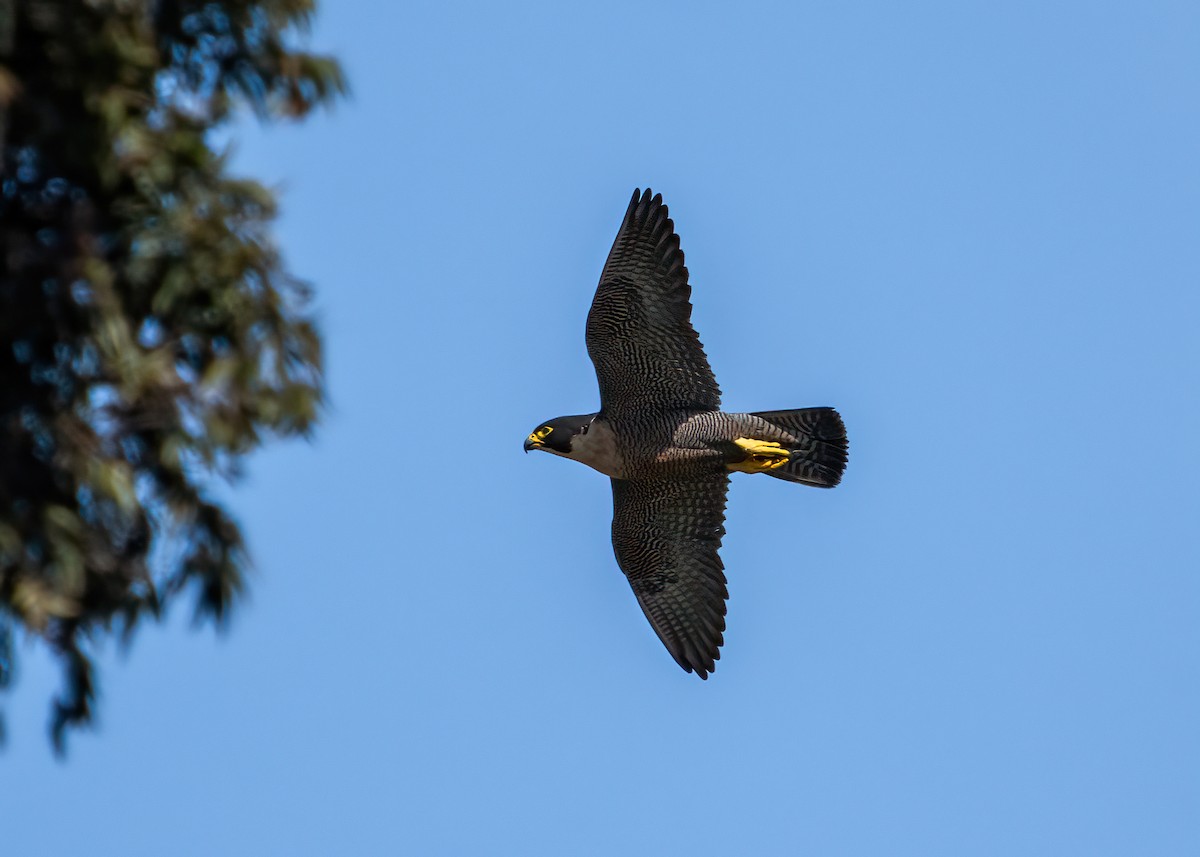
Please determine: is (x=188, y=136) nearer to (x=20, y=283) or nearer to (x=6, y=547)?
(x=20, y=283)

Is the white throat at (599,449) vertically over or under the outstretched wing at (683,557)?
over

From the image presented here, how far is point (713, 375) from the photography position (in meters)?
15.7

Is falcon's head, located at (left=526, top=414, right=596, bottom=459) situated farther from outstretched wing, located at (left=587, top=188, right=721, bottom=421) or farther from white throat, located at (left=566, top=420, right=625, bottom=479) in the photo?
outstretched wing, located at (left=587, top=188, right=721, bottom=421)

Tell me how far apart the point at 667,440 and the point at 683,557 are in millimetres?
1381

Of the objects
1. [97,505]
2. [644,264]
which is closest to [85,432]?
[97,505]

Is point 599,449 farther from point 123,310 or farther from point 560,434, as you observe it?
point 123,310

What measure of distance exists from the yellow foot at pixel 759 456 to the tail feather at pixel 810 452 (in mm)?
185

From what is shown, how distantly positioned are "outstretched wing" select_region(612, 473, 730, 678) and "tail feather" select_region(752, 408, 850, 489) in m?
0.69

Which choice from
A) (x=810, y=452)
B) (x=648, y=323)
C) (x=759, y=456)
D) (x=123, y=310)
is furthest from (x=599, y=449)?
(x=123, y=310)

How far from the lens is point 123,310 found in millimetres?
9633

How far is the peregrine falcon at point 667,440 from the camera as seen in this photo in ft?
50.9

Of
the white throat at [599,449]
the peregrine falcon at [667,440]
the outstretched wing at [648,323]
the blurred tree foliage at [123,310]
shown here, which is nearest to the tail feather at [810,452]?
the peregrine falcon at [667,440]

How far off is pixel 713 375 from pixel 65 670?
7.40m

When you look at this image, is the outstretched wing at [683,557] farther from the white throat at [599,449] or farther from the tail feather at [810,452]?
the tail feather at [810,452]
